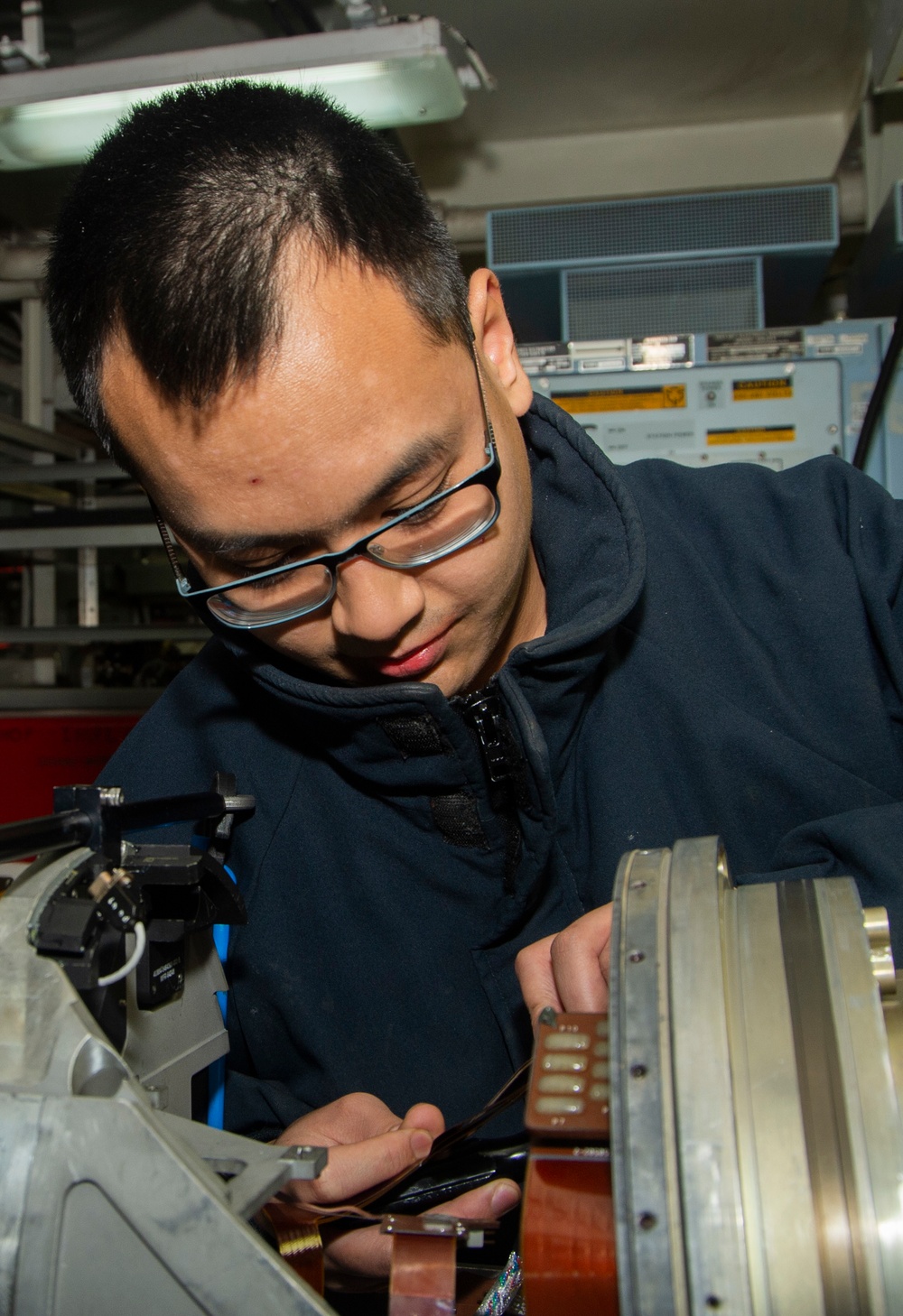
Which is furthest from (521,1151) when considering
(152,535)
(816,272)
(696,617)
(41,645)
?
(41,645)

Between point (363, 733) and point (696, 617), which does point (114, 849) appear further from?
point (696, 617)

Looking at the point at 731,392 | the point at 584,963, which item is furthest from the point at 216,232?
the point at 731,392

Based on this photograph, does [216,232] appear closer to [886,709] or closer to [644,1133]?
[644,1133]

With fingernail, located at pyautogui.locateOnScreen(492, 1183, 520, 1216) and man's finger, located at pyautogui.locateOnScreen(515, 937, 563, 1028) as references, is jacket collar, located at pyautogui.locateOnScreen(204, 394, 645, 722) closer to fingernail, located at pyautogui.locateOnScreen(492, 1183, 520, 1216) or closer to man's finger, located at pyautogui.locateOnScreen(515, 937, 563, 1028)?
man's finger, located at pyautogui.locateOnScreen(515, 937, 563, 1028)

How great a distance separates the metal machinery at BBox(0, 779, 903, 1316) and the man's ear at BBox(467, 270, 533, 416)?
662mm

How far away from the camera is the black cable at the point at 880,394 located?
2.24 metres

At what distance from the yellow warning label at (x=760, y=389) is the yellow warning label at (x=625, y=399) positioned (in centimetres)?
13

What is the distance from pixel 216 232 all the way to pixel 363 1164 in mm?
745

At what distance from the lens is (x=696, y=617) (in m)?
1.14

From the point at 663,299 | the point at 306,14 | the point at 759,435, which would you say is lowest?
the point at 759,435

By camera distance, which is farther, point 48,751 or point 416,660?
point 48,751

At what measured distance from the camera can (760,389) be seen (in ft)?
7.68

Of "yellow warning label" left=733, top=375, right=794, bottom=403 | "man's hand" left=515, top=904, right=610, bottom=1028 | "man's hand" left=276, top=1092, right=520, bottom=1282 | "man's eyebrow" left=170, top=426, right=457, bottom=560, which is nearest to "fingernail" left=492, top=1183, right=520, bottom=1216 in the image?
"man's hand" left=276, top=1092, right=520, bottom=1282

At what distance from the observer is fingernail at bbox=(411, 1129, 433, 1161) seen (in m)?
0.75
